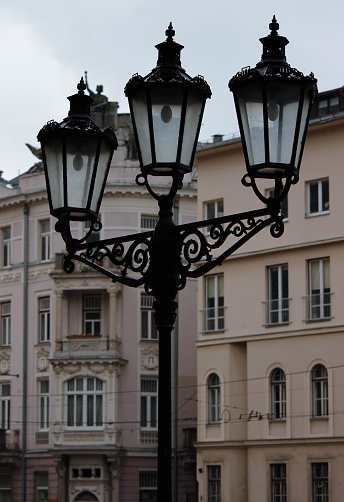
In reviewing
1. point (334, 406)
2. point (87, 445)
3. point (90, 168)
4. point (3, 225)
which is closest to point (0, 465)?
point (87, 445)

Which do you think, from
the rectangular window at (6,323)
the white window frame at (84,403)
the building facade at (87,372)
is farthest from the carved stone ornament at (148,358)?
the rectangular window at (6,323)

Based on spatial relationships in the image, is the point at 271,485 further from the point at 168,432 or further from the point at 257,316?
the point at 168,432

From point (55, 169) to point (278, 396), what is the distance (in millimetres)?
33587

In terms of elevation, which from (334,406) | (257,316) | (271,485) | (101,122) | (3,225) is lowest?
(271,485)

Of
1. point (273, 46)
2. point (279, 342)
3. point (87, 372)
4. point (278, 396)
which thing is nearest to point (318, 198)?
point (279, 342)

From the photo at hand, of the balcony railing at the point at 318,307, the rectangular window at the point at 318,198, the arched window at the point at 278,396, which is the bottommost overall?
the arched window at the point at 278,396

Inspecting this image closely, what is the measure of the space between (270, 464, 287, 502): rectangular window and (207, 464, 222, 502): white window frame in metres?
2.49

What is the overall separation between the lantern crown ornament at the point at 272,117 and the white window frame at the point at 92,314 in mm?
42449

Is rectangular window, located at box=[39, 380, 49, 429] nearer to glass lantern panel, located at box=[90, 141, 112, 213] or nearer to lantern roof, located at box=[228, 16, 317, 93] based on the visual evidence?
glass lantern panel, located at box=[90, 141, 112, 213]

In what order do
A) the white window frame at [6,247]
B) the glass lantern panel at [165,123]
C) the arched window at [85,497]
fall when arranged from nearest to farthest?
the glass lantern panel at [165,123], the arched window at [85,497], the white window frame at [6,247]

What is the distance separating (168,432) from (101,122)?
46.7m

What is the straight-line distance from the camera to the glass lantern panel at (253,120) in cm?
807

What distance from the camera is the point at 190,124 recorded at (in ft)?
Result: 27.3

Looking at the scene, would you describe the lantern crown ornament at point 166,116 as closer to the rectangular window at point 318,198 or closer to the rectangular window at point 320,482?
the rectangular window at point 320,482
